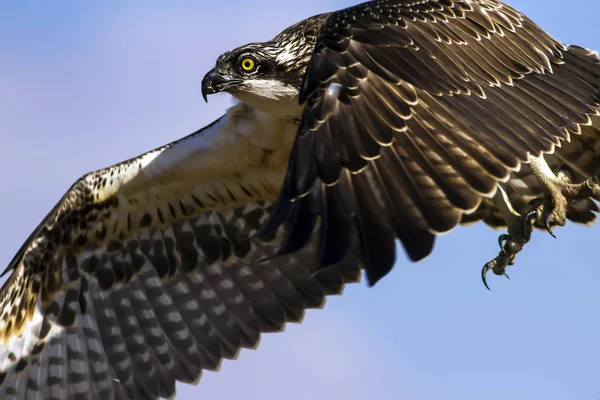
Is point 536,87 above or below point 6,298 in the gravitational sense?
above

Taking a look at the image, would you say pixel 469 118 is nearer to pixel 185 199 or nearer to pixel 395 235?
pixel 395 235

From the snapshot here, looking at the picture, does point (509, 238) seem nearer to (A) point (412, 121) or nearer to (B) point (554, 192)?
(B) point (554, 192)

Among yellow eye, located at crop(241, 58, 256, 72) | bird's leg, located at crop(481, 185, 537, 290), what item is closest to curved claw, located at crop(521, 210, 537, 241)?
bird's leg, located at crop(481, 185, 537, 290)

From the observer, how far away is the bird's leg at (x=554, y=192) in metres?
9.66

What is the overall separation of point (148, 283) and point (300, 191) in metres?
Answer: 4.53

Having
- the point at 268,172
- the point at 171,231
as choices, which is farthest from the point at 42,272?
the point at 268,172

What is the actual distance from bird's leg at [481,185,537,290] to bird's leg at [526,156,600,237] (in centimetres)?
13

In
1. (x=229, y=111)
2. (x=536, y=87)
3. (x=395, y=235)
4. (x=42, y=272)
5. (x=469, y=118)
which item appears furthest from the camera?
(x=42, y=272)

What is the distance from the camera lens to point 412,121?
25.2 feet

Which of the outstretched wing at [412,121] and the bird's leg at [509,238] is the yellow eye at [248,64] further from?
the bird's leg at [509,238]

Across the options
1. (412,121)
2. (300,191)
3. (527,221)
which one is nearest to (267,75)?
(412,121)

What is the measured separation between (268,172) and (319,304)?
4.40ft

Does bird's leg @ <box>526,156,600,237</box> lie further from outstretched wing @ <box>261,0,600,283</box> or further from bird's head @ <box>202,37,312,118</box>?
bird's head @ <box>202,37,312,118</box>

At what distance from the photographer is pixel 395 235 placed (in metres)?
7.02
